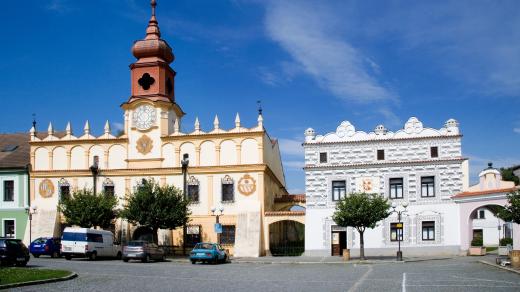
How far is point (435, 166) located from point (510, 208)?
980 centimetres

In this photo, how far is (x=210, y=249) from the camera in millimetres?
34250

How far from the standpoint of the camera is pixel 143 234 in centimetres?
4491

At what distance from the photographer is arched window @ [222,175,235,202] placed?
1720 inches

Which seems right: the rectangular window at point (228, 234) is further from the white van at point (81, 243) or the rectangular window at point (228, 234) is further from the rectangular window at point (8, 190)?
the rectangular window at point (8, 190)

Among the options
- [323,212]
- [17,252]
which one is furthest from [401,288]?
[323,212]

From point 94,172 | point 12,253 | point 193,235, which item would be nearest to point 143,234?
point 193,235

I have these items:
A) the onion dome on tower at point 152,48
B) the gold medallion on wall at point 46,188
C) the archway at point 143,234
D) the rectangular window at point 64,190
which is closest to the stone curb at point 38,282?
the archway at point 143,234

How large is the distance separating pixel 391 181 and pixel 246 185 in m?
10.2

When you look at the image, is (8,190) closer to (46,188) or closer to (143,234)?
(46,188)

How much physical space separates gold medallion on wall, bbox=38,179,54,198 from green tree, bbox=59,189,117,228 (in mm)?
3913

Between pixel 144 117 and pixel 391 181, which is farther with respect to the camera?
pixel 144 117

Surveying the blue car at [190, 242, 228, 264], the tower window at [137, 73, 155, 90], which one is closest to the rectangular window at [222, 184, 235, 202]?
the blue car at [190, 242, 228, 264]

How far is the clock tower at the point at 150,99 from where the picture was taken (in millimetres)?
45750

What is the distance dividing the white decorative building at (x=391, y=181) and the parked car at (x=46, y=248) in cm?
1655
